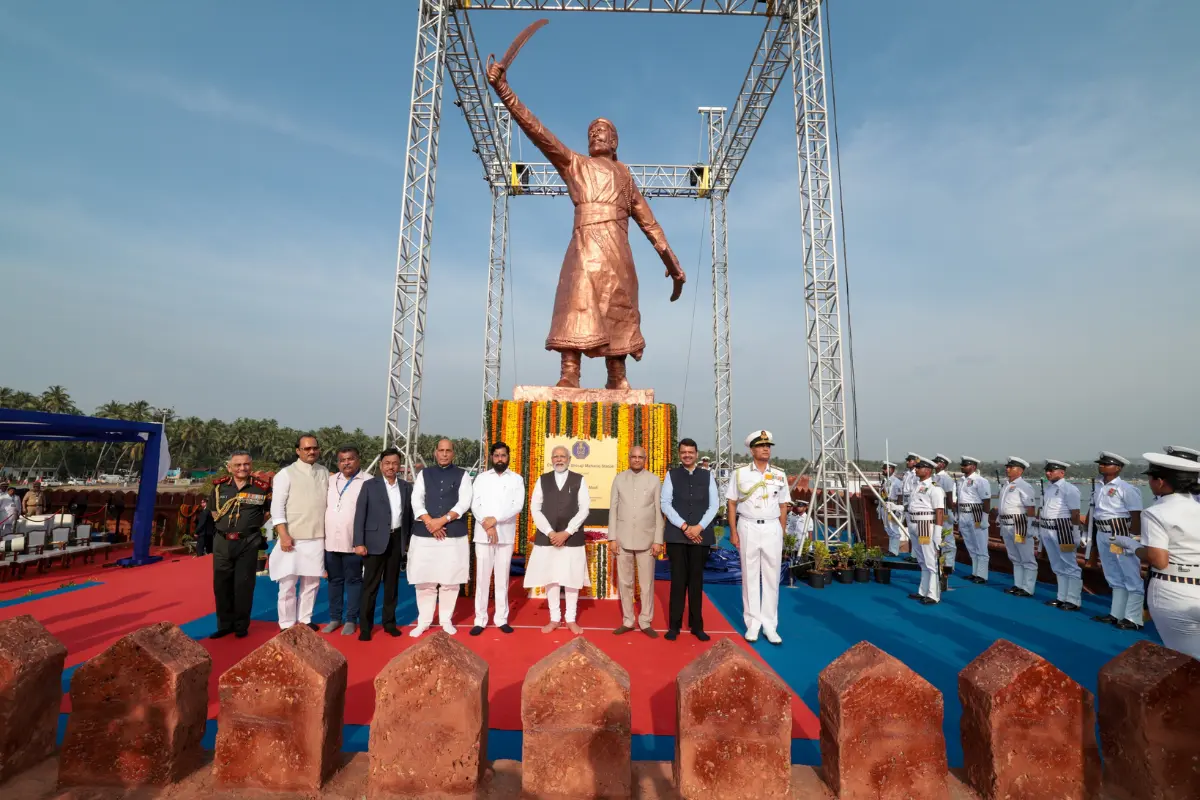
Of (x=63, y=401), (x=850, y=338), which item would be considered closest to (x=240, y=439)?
(x=63, y=401)

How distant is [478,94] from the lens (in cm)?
1208

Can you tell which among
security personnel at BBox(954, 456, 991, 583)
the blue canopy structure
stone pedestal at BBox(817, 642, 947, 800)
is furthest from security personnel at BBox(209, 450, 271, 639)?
security personnel at BBox(954, 456, 991, 583)

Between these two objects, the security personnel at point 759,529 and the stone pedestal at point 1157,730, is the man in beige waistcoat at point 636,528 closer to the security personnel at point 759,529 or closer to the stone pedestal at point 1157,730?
the security personnel at point 759,529

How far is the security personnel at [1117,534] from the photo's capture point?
501cm

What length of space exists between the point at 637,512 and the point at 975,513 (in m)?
5.43

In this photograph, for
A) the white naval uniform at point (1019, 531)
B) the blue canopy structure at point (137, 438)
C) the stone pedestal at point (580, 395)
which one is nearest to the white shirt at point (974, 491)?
the white naval uniform at point (1019, 531)

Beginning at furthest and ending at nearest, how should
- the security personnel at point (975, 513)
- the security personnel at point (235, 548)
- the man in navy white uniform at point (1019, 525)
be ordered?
the security personnel at point (975, 513) < the man in navy white uniform at point (1019, 525) < the security personnel at point (235, 548)

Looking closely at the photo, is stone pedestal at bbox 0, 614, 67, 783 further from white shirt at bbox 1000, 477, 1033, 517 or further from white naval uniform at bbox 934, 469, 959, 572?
white shirt at bbox 1000, 477, 1033, 517

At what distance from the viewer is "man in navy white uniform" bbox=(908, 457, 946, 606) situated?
5.66 m

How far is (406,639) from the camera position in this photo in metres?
4.16

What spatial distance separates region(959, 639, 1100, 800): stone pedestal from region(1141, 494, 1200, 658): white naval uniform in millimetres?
1953

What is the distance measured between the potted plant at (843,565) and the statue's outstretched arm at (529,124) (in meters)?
5.45

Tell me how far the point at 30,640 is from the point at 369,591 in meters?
2.95

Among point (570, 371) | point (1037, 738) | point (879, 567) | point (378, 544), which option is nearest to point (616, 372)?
point (570, 371)
